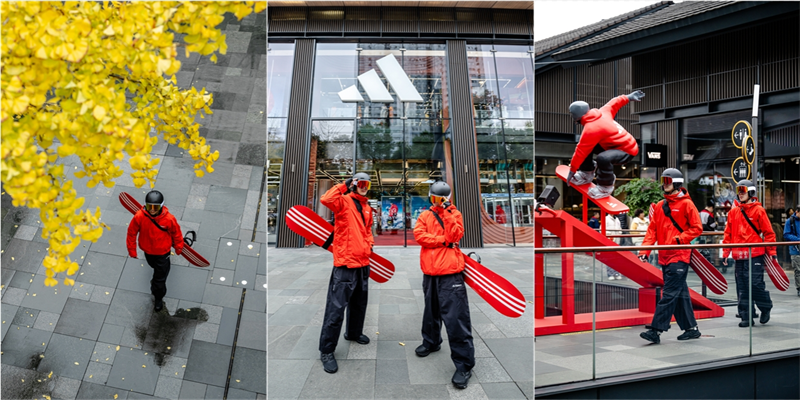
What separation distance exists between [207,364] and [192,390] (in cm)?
19

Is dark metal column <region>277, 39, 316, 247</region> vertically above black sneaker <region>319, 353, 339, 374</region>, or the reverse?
dark metal column <region>277, 39, 316, 247</region>

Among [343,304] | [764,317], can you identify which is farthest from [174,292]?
[764,317]

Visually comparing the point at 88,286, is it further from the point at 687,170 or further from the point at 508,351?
the point at 687,170

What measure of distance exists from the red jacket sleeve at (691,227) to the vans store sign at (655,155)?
10.2m

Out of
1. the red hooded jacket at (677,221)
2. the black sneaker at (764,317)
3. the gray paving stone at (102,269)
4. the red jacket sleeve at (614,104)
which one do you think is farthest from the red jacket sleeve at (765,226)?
the gray paving stone at (102,269)

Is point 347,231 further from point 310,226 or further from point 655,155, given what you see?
point 655,155

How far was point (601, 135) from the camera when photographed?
426 centimetres

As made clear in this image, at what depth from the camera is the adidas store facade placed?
818 centimetres

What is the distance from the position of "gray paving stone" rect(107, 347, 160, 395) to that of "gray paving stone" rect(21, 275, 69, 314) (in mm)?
675

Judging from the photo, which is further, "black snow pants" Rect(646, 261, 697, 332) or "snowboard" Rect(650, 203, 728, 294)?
"snowboard" Rect(650, 203, 728, 294)

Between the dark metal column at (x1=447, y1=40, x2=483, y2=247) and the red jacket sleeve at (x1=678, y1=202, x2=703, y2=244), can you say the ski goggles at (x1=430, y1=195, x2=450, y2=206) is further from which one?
the dark metal column at (x1=447, y1=40, x2=483, y2=247)

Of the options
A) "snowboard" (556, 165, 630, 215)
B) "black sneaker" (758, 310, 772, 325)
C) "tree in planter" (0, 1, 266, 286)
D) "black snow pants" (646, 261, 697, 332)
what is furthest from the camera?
"snowboard" (556, 165, 630, 215)

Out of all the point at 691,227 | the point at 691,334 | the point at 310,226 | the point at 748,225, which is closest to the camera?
the point at 310,226

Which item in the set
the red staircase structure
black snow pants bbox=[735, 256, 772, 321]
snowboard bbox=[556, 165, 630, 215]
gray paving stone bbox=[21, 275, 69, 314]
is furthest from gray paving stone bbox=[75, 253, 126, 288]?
black snow pants bbox=[735, 256, 772, 321]
